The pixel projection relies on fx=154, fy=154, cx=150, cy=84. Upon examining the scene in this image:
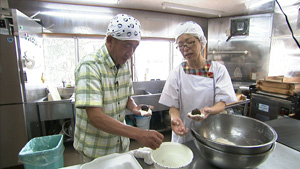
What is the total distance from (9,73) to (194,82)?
2203mm

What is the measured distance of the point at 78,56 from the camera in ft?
9.94

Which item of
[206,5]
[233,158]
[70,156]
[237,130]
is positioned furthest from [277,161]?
[206,5]

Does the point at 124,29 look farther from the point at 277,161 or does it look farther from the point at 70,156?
the point at 70,156

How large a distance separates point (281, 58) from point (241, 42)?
807mm

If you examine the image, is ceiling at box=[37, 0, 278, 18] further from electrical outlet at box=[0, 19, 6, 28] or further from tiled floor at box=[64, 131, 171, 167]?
tiled floor at box=[64, 131, 171, 167]

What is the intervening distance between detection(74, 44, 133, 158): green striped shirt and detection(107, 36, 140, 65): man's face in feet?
0.14

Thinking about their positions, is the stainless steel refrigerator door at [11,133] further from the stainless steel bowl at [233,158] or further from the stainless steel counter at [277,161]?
the stainless steel bowl at [233,158]

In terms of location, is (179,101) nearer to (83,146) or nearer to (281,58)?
(83,146)

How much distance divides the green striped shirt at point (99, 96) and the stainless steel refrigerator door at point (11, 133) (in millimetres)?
1520

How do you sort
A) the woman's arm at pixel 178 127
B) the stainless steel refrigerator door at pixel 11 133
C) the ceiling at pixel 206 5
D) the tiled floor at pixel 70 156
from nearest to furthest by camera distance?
the woman's arm at pixel 178 127, the stainless steel refrigerator door at pixel 11 133, the tiled floor at pixel 70 156, the ceiling at pixel 206 5

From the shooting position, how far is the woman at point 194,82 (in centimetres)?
116

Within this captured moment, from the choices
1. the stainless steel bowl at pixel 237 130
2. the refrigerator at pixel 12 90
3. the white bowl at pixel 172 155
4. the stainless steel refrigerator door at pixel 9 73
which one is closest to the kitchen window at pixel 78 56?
the refrigerator at pixel 12 90

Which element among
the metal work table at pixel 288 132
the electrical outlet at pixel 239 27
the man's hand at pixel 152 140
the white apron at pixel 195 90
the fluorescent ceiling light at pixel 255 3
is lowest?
the metal work table at pixel 288 132

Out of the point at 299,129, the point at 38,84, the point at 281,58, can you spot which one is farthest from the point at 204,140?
the point at 281,58
